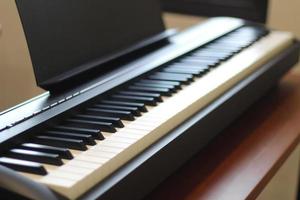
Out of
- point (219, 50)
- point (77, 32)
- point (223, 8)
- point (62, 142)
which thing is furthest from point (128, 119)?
point (223, 8)

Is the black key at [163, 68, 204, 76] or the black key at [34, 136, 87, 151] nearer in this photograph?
the black key at [34, 136, 87, 151]

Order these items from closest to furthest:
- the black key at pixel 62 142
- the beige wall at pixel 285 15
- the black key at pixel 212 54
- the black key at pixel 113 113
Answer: the black key at pixel 62 142 → the black key at pixel 113 113 → the black key at pixel 212 54 → the beige wall at pixel 285 15

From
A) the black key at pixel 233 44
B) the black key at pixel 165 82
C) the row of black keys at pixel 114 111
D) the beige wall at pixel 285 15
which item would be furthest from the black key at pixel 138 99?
the beige wall at pixel 285 15

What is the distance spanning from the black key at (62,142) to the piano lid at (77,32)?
188 millimetres

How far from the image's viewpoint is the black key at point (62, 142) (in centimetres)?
85

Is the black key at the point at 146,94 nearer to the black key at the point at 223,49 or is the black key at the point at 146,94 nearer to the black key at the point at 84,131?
the black key at the point at 84,131

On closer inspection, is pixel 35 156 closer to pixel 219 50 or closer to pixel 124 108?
pixel 124 108

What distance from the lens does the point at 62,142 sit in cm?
86

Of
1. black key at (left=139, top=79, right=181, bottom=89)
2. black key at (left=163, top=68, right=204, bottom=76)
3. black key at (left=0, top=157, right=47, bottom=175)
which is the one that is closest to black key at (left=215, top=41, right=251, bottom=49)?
black key at (left=163, top=68, right=204, bottom=76)

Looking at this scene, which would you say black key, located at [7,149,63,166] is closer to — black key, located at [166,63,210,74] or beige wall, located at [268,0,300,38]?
Result: black key, located at [166,63,210,74]

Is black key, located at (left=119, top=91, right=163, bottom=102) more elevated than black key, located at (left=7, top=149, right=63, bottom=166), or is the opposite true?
black key, located at (left=7, top=149, right=63, bottom=166)

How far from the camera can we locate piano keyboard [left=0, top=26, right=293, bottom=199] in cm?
78

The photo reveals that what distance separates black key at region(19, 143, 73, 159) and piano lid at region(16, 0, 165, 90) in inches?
8.4

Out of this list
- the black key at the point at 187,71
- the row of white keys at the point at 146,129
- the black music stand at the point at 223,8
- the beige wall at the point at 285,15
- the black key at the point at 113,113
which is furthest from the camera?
the black music stand at the point at 223,8
